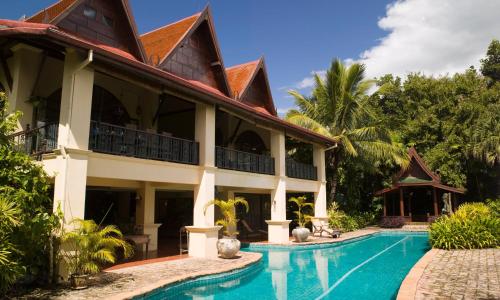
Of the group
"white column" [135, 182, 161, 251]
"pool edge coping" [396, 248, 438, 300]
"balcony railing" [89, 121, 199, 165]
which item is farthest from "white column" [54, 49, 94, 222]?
"pool edge coping" [396, 248, 438, 300]

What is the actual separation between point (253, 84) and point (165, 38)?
523 centimetres

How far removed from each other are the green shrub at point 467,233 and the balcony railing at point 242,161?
6.86m

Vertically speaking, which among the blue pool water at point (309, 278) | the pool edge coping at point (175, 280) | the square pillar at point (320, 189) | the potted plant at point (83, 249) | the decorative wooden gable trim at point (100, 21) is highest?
the decorative wooden gable trim at point (100, 21)

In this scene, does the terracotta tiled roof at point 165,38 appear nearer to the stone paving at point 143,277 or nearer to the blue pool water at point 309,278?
the stone paving at point 143,277

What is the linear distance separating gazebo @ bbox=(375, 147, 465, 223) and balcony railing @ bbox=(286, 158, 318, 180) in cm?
939

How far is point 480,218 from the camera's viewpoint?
1388 centimetres

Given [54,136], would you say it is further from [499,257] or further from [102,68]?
[499,257]

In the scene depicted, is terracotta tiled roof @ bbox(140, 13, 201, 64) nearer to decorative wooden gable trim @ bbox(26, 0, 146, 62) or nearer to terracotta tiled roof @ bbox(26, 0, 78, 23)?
decorative wooden gable trim @ bbox(26, 0, 146, 62)

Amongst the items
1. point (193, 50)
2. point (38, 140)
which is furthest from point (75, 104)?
point (193, 50)

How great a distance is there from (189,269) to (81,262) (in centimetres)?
278

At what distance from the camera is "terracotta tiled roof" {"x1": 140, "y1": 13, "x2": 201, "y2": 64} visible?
1342cm

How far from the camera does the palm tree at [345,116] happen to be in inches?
899

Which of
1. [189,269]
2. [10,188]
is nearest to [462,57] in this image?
[189,269]

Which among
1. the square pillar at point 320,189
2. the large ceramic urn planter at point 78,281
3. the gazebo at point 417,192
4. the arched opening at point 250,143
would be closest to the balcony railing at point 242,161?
the arched opening at point 250,143
